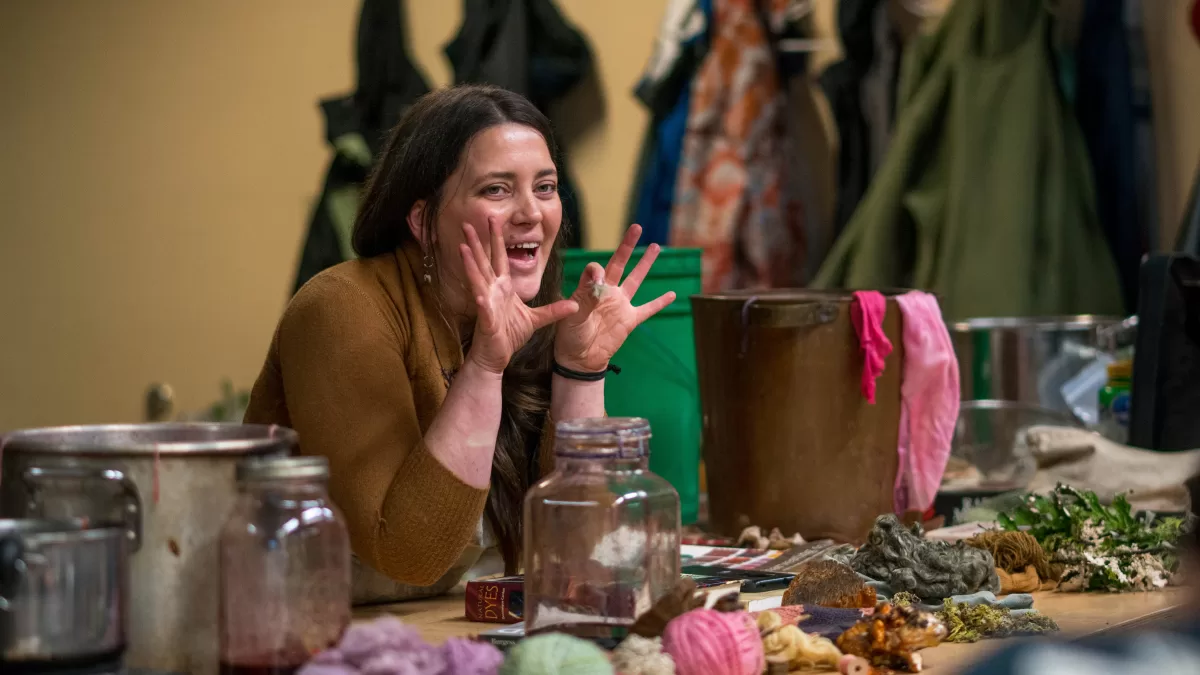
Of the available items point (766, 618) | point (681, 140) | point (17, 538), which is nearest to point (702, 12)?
point (681, 140)

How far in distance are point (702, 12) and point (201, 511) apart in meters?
2.41

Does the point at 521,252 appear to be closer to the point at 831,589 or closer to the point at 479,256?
the point at 479,256

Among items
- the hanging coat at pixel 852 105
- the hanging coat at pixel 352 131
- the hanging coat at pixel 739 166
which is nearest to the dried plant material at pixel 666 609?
the hanging coat at pixel 739 166

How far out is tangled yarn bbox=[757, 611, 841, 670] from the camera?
1.34 m

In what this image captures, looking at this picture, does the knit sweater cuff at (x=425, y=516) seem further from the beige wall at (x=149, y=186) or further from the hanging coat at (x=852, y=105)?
the beige wall at (x=149, y=186)

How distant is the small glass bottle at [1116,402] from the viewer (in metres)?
2.59

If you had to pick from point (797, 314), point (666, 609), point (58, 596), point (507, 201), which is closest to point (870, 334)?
point (797, 314)

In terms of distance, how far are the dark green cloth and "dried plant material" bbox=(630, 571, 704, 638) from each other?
6.25 ft

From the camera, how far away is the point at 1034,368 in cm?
273

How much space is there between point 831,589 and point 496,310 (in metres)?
0.50

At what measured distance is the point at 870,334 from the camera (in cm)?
217

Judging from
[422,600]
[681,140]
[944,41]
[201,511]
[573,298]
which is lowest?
[422,600]

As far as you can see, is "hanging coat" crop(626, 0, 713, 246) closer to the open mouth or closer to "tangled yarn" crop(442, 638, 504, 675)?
the open mouth

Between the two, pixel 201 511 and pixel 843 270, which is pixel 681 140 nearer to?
pixel 843 270
